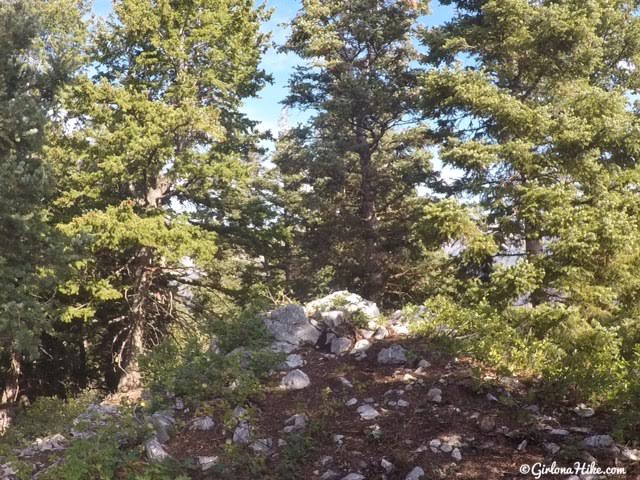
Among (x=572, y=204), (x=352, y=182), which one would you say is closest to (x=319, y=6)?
(x=352, y=182)

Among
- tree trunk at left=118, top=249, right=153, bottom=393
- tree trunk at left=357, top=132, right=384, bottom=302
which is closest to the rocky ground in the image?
tree trunk at left=118, top=249, right=153, bottom=393

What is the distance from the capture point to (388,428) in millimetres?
5898

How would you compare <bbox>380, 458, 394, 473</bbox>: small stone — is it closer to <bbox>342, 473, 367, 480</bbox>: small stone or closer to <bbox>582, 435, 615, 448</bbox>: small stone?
<bbox>342, 473, 367, 480</bbox>: small stone

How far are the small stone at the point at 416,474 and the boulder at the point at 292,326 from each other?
4126mm

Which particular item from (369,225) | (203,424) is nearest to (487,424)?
(203,424)

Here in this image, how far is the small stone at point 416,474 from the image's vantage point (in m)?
4.91

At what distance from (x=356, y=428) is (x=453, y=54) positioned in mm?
10489

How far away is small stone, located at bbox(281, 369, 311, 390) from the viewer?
24.3ft

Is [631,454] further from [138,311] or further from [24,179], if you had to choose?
[138,311]

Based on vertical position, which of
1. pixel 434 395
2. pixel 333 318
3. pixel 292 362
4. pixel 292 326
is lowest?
pixel 434 395

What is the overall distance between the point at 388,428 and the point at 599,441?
2224 millimetres

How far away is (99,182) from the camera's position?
41.5 ft

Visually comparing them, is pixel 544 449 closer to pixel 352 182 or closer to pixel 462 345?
pixel 462 345

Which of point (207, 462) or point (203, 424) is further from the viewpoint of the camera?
point (203, 424)
